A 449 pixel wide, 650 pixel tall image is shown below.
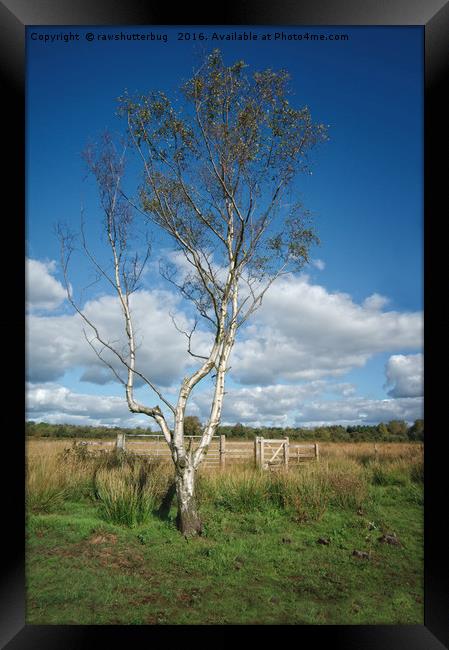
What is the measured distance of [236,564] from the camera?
4.89 metres

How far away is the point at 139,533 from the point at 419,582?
300 cm

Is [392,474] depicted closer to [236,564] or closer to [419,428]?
[419,428]

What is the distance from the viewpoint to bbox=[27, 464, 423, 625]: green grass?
4.34 metres

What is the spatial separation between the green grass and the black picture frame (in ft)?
0.79

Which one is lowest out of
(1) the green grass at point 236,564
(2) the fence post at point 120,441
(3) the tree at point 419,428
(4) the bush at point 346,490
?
(1) the green grass at point 236,564

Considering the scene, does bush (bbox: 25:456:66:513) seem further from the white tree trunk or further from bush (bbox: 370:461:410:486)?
bush (bbox: 370:461:410:486)

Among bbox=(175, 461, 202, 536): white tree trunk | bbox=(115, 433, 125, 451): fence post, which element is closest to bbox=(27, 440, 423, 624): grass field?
bbox=(175, 461, 202, 536): white tree trunk

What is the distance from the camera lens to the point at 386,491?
757cm

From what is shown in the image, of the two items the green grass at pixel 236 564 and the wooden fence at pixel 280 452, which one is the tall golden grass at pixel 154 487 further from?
the wooden fence at pixel 280 452

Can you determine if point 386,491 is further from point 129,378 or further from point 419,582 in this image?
point 129,378

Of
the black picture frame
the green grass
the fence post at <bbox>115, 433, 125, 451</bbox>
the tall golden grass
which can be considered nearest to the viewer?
the black picture frame
